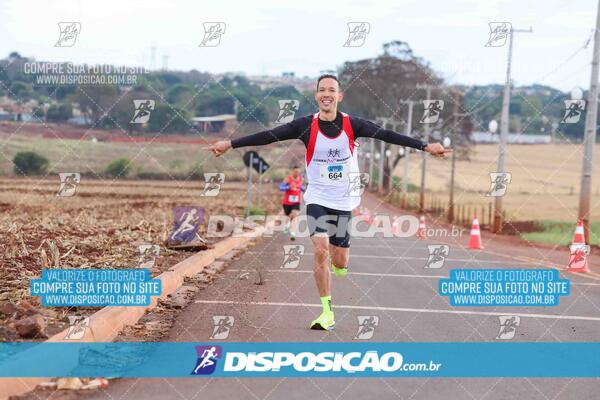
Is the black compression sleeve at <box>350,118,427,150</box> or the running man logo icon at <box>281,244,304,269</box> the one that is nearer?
the black compression sleeve at <box>350,118,427,150</box>

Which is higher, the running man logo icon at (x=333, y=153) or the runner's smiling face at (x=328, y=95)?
the runner's smiling face at (x=328, y=95)

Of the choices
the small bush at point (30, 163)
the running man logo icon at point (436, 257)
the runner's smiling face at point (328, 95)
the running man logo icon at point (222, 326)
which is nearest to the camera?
the running man logo icon at point (222, 326)

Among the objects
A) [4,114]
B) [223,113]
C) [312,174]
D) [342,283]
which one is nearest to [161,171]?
[4,114]

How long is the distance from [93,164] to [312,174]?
56.1 metres

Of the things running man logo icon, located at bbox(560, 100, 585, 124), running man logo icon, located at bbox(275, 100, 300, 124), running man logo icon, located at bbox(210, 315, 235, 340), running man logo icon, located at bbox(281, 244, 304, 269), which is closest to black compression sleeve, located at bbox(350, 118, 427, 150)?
running man logo icon, located at bbox(210, 315, 235, 340)

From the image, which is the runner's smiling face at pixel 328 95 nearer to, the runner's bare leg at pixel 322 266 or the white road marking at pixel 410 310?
the runner's bare leg at pixel 322 266

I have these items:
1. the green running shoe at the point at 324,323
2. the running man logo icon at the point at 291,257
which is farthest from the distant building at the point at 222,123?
the green running shoe at the point at 324,323

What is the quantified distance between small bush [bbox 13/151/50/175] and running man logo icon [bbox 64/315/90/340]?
4710 centimetres

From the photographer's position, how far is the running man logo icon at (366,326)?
860 centimetres

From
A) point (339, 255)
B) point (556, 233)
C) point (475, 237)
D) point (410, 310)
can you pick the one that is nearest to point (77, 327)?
point (339, 255)

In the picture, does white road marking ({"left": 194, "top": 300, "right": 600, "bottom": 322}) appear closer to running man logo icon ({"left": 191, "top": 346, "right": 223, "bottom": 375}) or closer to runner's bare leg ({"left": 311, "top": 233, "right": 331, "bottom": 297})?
runner's bare leg ({"left": 311, "top": 233, "right": 331, "bottom": 297})

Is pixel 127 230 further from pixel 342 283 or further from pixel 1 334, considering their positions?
pixel 1 334

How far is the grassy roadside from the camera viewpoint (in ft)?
101

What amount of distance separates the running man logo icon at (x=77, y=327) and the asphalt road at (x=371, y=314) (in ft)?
2.77
